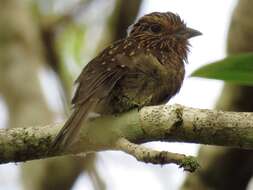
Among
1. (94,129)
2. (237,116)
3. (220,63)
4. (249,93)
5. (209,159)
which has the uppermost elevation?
(220,63)

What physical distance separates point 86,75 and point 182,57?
66 cm

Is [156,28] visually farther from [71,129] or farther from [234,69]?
[234,69]

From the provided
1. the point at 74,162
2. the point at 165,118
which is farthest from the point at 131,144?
the point at 74,162

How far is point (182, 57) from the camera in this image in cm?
392

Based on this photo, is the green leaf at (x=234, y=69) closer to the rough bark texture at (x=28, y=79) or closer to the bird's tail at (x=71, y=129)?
the bird's tail at (x=71, y=129)

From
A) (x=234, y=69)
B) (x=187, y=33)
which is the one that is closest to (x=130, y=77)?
(x=187, y=33)

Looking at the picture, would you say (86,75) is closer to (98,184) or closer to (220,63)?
(98,184)

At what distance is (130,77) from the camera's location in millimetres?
3363

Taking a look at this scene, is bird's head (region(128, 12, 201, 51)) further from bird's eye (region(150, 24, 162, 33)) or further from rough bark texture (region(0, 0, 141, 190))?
rough bark texture (region(0, 0, 141, 190))

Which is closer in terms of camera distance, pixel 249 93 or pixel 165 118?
pixel 165 118

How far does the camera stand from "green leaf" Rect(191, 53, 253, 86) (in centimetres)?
235

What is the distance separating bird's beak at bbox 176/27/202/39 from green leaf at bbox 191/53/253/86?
5.22 ft

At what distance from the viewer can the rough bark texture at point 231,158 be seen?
391 centimetres

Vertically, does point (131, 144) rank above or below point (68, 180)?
above
